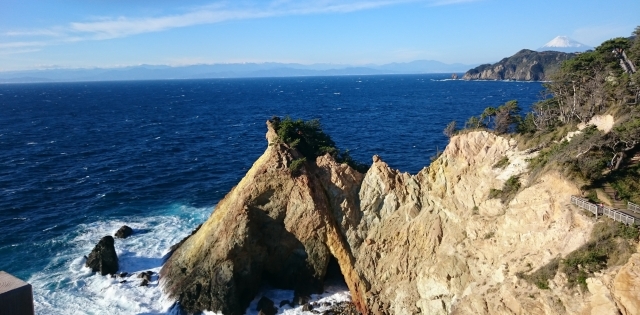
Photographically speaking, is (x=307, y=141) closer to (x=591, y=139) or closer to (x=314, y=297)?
(x=314, y=297)

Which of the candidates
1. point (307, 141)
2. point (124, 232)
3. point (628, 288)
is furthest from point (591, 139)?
point (124, 232)

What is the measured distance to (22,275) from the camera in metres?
41.3

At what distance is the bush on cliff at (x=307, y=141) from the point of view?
41219mm

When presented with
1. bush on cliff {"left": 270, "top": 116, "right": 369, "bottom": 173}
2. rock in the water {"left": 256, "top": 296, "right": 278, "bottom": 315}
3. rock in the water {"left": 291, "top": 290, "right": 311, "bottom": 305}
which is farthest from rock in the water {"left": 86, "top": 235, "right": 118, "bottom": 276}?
bush on cliff {"left": 270, "top": 116, "right": 369, "bottom": 173}

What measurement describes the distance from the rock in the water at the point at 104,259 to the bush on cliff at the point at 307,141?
19866mm

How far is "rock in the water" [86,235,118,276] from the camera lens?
41.7 m

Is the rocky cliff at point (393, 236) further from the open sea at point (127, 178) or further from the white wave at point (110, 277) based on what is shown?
the open sea at point (127, 178)

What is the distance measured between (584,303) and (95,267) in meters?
40.1

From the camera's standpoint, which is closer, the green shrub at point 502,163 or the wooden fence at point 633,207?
the wooden fence at point 633,207

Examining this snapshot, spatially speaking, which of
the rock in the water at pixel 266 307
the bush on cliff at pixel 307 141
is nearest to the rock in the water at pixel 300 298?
the rock in the water at pixel 266 307

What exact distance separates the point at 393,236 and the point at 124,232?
98.9 feet

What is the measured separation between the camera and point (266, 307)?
3591 centimetres

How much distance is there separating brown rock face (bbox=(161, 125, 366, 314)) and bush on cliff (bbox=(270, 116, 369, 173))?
2304mm

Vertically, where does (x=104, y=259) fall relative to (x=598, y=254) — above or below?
below
